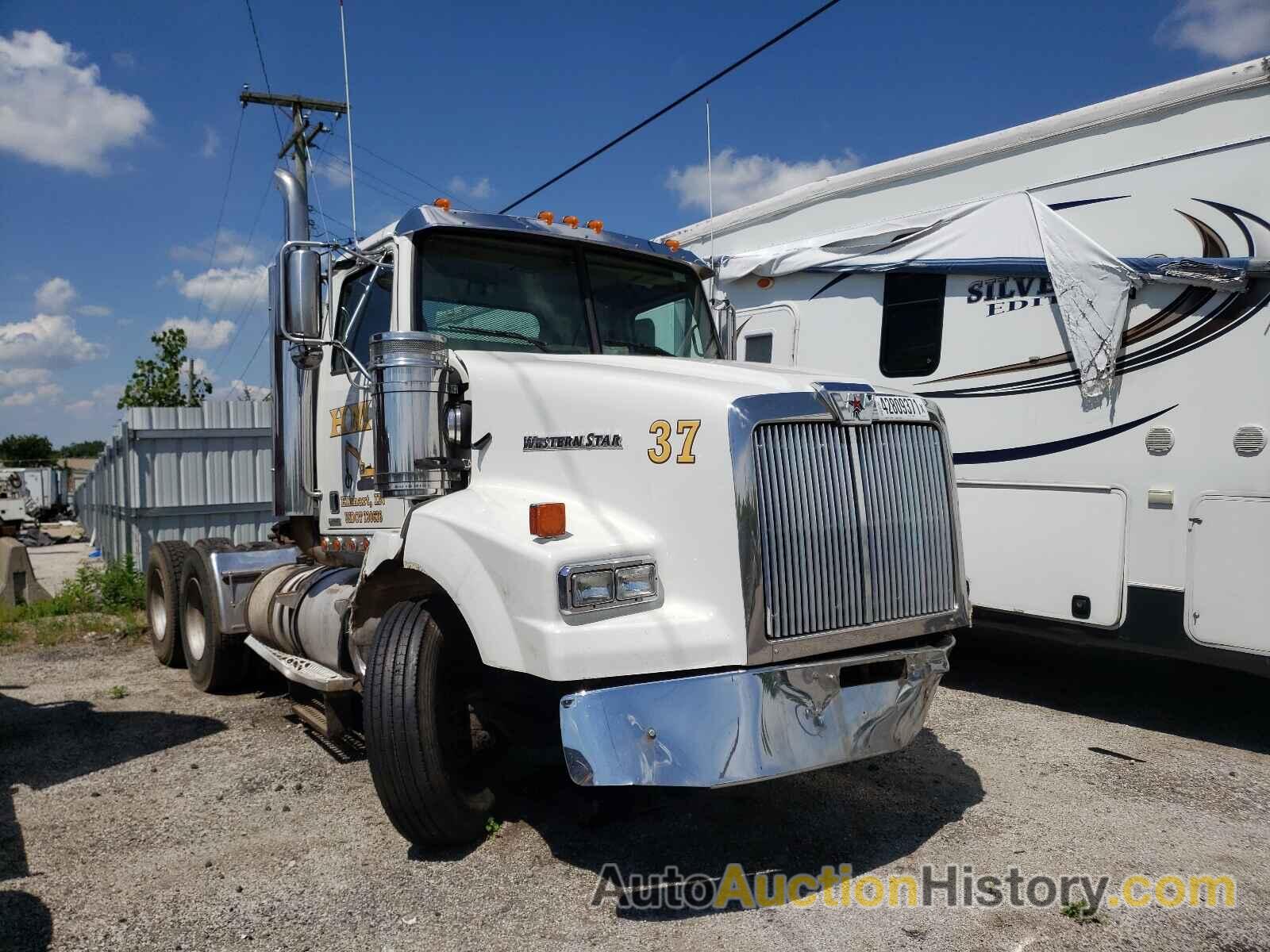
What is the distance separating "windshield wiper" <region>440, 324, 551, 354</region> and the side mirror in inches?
24.7

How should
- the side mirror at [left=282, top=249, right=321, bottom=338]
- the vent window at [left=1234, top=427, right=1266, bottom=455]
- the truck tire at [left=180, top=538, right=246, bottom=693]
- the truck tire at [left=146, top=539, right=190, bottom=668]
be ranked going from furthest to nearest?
the truck tire at [left=146, top=539, right=190, bottom=668], the truck tire at [left=180, top=538, right=246, bottom=693], the vent window at [left=1234, top=427, right=1266, bottom=455], the side mirror at [left=282, top=249, right=321, bottom=338]

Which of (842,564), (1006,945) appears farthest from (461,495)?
(1006,945)

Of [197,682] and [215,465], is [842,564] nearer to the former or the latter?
[197,682]

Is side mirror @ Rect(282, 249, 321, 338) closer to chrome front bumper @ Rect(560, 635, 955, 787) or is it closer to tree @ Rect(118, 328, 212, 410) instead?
chrome front bumper @ Rect(560, 635, 955, 787)

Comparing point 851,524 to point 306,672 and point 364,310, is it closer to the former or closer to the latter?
point 364,310

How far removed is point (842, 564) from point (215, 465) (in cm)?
898

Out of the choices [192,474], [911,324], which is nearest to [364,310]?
[911,324]

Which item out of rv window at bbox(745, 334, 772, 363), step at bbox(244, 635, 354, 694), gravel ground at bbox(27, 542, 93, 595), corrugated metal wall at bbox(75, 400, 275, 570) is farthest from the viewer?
gravel ground at bbox(27, 542, 93, 595)

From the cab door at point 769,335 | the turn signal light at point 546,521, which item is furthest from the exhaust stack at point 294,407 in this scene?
the cab door at point 769,335

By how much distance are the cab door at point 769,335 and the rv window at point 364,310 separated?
10.6 ft

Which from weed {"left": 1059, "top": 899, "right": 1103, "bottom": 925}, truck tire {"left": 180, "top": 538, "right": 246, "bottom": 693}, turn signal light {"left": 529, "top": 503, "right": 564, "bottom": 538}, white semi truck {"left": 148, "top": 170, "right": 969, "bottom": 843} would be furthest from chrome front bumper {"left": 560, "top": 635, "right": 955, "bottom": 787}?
truck tire {"left": 180, "top": 538, "right": 246, "bottom": 693}

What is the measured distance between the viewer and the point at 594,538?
3.52m

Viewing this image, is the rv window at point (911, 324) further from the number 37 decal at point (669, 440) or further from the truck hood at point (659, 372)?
the number 37 decal at point (669, 440)

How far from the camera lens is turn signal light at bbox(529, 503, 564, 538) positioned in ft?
11.4
